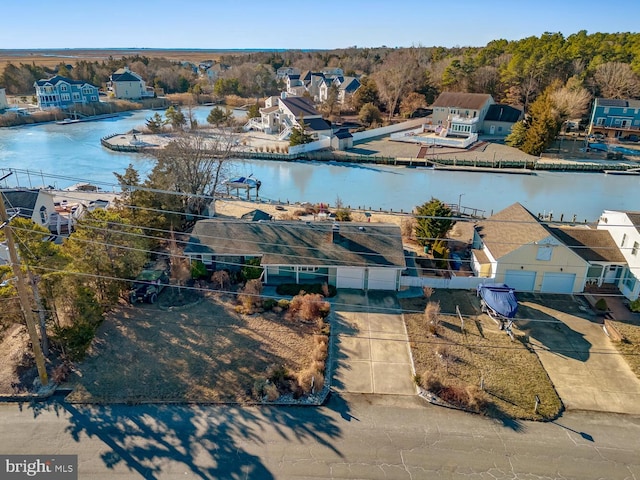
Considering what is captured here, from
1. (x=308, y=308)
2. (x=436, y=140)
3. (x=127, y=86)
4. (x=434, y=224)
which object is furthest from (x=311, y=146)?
(x=127, y=86)

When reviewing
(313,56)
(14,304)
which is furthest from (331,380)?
(313,56)

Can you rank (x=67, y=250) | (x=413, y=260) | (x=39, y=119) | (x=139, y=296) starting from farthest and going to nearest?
(x=39, y=119) → (x=413, y=260) → (x=139, y=296) → (x=67, y=250)

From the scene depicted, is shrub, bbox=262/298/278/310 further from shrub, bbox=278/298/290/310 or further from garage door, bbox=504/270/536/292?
garage door, bbox=504/270/536/292

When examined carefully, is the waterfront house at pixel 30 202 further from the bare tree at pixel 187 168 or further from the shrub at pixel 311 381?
the shrub at pixel 311 381

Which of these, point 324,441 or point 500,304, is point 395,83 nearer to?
point 500,304

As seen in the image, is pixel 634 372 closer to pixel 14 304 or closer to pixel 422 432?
pixel 422 432

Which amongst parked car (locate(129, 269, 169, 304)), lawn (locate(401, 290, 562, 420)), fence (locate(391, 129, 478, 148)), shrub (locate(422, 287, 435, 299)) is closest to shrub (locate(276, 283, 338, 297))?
lawn (locate(401, 290, 562, 420))

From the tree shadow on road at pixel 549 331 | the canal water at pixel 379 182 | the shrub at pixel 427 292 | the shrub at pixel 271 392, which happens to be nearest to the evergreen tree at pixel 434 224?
the shrub at pixel 427 292
